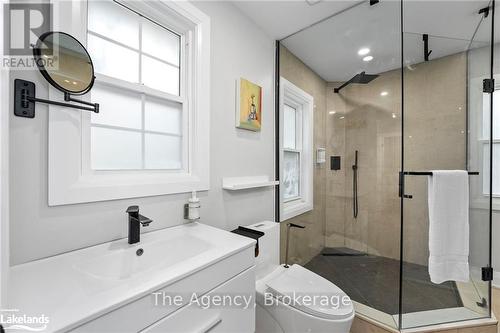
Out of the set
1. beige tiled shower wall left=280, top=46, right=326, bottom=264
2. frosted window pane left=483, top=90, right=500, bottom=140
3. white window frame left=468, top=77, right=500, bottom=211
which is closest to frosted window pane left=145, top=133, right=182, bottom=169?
beige tiled shower wall left=280, top=46, right=326, bottom=264

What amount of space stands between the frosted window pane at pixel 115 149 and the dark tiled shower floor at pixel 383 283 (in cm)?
199

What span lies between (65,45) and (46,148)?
0.42 m

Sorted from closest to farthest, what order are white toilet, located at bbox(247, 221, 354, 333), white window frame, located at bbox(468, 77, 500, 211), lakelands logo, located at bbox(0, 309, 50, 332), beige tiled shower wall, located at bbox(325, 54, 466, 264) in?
lakelands logo, located at bbox(0, 309, 50, 332)
white toilet, located at bbox(247, 221, 354, 333)
white window frame, located at bbox(468, 77, 500, 211)
beige tiled shower wall, located at bbox(325, 54, 466, 264)

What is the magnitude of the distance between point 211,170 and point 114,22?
0.96 meters

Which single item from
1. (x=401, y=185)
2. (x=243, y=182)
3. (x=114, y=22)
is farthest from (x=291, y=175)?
(x=114, y=22)

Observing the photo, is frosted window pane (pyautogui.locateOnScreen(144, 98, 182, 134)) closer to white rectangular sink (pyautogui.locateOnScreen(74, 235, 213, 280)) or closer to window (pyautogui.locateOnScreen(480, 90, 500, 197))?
white rectangular sink (pyautogui.locateOnScreen(74, 235, 213, 280))

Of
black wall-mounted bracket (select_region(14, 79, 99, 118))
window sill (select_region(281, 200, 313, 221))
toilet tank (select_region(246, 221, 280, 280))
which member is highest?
black wall-mounted bracket (select_region(14, 79, 99, 118))

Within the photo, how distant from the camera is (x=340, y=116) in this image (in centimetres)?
248

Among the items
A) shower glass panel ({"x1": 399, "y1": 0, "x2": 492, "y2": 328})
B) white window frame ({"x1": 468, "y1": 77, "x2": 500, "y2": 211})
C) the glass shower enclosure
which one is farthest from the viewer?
white window frame ({"x1": 468, "y1": 77, "x2": 500, "y2": 211})

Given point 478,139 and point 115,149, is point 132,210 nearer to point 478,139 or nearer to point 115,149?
point 115,149

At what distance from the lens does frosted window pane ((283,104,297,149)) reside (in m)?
2.35

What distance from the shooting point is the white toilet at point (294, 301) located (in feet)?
3.95

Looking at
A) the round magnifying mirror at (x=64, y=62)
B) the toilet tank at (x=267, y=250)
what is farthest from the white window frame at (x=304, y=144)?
the round magnifying mirror at (x=64, y=62)

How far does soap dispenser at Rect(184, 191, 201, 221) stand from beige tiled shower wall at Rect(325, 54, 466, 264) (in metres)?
1.68
